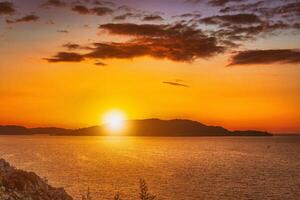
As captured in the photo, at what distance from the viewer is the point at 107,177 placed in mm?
→ 118938

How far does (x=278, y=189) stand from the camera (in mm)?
98438

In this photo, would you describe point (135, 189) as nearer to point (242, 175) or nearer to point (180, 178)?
point (180, 178)

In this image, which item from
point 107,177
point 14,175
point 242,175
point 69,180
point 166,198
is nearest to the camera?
point 14,175

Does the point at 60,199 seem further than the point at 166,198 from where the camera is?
No

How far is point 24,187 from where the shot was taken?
3834 cm

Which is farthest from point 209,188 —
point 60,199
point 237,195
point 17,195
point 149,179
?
point 17,195

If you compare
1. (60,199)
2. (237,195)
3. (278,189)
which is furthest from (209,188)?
(60,199)

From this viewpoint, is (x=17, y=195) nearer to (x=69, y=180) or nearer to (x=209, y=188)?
(x=209, y=188)

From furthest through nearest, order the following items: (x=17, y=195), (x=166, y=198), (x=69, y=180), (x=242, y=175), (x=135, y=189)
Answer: (x=242, y=175) → (x=69, y=180) → (x=135, y=189) → (x=166, y=198) → (x=17, y=195)

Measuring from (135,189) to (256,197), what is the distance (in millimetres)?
25529

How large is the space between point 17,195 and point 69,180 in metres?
78.3

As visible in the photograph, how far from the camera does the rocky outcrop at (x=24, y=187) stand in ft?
118

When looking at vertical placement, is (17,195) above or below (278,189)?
above

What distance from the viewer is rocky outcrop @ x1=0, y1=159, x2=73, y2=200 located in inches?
1412
